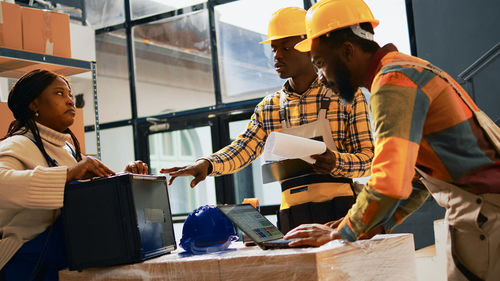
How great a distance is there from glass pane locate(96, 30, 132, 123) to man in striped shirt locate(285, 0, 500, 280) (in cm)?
519

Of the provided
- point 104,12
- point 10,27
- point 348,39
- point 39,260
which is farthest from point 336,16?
point 104,12

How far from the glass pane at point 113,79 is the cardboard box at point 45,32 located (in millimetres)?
2542

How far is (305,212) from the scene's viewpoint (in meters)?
2.21

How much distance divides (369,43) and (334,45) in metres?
0.10

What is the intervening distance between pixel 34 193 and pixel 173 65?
178 inches

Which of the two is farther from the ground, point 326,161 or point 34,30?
point 34,30

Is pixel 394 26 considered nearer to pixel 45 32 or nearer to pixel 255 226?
pixel 45 32

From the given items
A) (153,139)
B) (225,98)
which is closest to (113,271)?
(225,98)

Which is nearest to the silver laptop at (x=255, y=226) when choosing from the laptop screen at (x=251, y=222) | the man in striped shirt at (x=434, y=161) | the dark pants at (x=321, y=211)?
the laptop screen at (x=251, y=222)

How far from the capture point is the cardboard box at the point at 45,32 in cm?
356

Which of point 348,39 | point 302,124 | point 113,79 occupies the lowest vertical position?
point 302,124

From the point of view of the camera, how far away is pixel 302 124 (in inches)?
91.7

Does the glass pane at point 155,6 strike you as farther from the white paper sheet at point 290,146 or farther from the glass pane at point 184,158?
the white paper sheet at point 290,146

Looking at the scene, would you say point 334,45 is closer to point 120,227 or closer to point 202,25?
point 120,227
